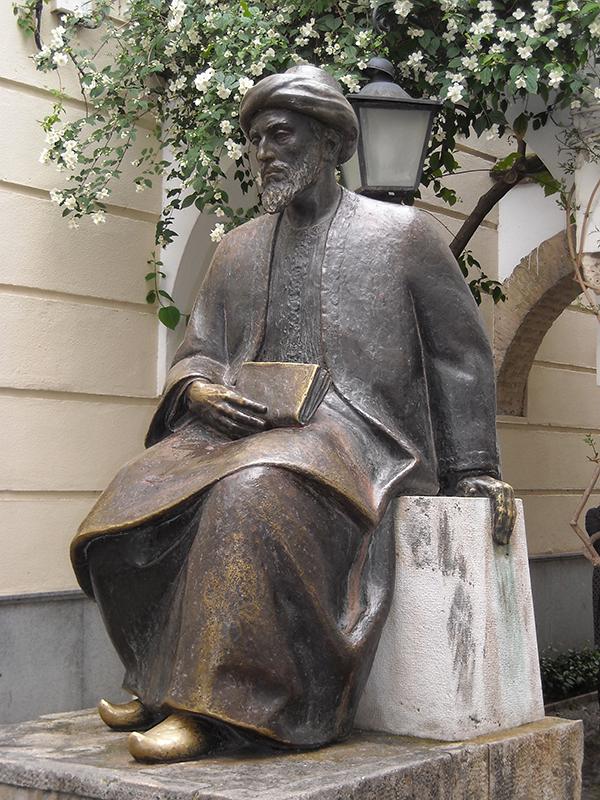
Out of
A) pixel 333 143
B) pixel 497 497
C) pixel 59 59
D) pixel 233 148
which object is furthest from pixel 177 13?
pixel 497 497

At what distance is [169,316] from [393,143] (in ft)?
7.76

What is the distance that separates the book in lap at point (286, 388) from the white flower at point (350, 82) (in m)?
2.54

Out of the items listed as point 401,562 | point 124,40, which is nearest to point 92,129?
point 124,40

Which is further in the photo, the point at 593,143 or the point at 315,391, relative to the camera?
the point at 593,143

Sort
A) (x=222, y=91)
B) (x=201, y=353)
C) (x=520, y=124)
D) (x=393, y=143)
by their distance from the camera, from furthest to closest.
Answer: (x=520, y=124) < (x=222, y=91) < (x=393, y=143) < (x=201, y=353)

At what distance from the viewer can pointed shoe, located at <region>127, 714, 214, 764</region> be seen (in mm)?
3021

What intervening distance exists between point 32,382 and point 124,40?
185cm

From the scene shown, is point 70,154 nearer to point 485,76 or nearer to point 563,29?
point 485,76

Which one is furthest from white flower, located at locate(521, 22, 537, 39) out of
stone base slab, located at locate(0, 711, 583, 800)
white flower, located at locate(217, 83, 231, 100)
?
stone base slab, located at locate(0, 711, 583, 800)

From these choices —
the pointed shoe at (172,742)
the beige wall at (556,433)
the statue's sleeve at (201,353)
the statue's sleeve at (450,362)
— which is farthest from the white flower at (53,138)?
the beige wall at (556,433)

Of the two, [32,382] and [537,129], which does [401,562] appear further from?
[537,129]

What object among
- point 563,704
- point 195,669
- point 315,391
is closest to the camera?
point 195,669

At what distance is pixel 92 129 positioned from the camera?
6.91 metres

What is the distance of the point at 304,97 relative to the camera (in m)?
3.54
